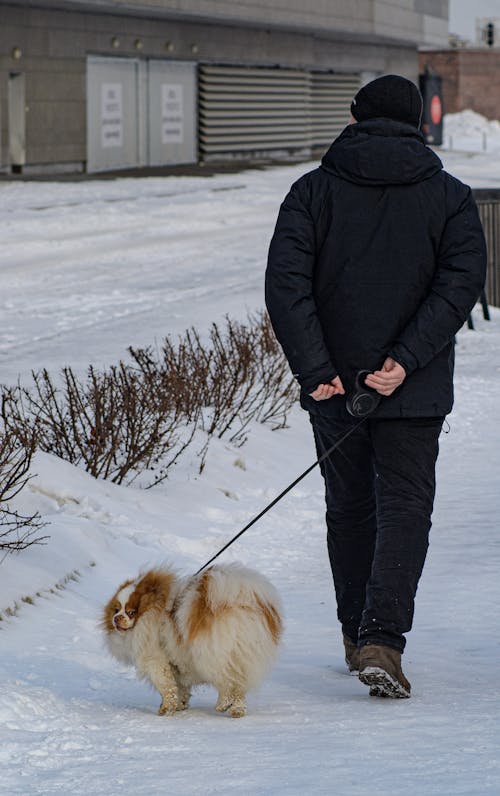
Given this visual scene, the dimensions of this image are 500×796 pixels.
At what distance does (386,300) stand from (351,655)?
1199 mm

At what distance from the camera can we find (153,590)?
4371 millimetres

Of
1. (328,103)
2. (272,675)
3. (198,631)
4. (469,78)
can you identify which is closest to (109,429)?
(272,675)

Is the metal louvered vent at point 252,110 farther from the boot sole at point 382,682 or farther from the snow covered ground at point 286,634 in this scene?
the boot sole at point 382,682

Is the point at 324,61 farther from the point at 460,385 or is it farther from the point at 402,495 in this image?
the point at 402,495

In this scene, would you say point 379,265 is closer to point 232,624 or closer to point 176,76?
point 232,624

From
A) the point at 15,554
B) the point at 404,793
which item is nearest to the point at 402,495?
the point at 404,793

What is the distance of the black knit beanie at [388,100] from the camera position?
4562mm

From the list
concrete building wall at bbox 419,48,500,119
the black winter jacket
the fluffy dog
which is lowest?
the fluffy dog

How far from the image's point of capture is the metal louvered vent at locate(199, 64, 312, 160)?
132 ft

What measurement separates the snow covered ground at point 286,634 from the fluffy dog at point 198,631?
116 millimetres

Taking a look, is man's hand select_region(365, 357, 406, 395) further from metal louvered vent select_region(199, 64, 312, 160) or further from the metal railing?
metal louvered vent select_region(199, 64, 312, 160)

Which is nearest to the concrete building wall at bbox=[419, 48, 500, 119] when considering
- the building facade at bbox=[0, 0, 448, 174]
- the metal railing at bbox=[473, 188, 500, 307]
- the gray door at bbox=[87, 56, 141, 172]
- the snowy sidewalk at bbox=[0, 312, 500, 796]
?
the building facade at bbox=[0, 0, 448, 174]

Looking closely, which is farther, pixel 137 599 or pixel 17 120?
pixel 17 120

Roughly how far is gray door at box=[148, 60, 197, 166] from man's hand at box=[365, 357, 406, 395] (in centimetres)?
3334
